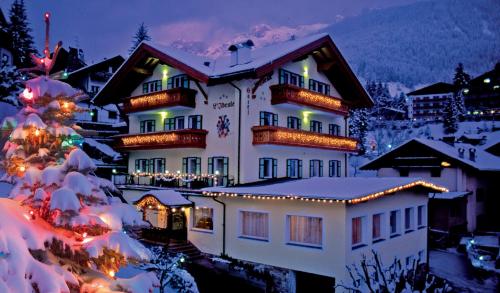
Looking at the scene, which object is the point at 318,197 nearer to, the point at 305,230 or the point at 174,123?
the point at 305,230

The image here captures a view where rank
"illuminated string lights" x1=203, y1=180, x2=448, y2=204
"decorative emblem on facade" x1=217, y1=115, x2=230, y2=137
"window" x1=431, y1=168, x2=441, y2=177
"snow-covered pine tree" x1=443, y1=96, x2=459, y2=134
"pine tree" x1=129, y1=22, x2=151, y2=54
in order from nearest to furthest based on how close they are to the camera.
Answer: "illuminated string lights" x1=203, y1=180, x2=448, y2=204
"decorative emblem on facade" x1=217, y1=115, x2=230, y2=137
"window" x1=431, y1=168, x2=441, y2=177
"pine tree" x1=129, y1=22, x2=151, y2=54
"snow-covered pine tree" x1=443, y1=96, x2=459, y2=134

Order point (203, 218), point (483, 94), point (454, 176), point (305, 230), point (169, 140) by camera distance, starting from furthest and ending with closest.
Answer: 1. point (483, 94)
2. point (454, 176)
3. point (169, 140)
4. point (203, 218)
5. point (305, 230)

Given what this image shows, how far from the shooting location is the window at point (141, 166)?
35625 millimetres

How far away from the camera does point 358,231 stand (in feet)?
76.7

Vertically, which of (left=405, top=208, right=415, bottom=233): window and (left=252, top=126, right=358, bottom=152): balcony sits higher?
(left=252, top=126, right=358, bottom=152): balcony

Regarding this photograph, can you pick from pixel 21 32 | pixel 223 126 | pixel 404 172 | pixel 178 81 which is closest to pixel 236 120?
pixel 223 126

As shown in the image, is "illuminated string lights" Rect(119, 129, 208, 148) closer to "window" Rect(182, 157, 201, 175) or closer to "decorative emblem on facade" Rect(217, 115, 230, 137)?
"decorative emblem on facade" Rect(217, 115, 230, 137)

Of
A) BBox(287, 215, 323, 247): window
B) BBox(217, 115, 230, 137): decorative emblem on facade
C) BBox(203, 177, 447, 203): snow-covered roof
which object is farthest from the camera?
BBox(217, 115, 230, 137): decorative emblem on facade

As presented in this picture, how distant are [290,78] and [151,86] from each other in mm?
10934

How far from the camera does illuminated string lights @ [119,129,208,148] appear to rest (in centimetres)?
3027

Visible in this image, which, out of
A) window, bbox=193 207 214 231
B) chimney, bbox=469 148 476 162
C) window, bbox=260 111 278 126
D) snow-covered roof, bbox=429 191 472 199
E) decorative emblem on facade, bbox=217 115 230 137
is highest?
window, bbox=260 111 278 126

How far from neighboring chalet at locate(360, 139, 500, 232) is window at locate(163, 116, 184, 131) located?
20.4m

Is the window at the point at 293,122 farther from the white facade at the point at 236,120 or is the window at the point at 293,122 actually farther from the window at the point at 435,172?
the window at the point at 435,172

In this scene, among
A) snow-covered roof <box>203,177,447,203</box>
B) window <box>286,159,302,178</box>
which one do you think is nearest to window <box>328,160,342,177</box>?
window <box>286,159,302,178</box>
